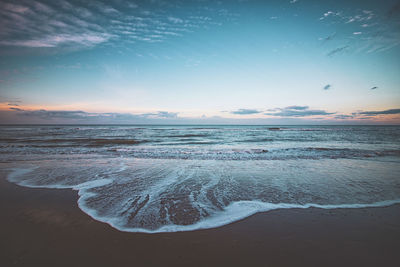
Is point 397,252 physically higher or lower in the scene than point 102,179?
higher

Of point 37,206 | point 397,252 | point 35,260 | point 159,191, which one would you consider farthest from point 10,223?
point 397,252

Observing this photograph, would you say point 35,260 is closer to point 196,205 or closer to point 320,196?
point 196,205

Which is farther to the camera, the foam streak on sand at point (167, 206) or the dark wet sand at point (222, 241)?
the foam streak on sand at point (167, 206)

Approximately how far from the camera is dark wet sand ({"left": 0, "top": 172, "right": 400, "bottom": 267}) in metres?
2.47

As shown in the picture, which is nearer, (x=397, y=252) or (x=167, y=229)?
(x=397, y=252)

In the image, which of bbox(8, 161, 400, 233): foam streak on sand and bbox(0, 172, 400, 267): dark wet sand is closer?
bbox(0, 172, 400, 267): dark wet sand

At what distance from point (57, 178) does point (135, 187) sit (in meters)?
3.67

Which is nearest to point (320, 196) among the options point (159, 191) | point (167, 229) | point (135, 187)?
point (167, 229)

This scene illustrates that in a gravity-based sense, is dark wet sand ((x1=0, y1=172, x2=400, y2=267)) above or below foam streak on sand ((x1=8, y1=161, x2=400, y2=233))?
above

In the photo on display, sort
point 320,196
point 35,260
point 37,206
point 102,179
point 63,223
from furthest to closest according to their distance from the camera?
point 102,179 → point 320,196 → point 37,206 → point 63,223 → point 35,260

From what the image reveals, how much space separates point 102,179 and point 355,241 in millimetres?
7455

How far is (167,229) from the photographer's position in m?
3.31

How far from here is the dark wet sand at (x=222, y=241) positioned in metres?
2.47

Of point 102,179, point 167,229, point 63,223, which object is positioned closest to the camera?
point 167,229
